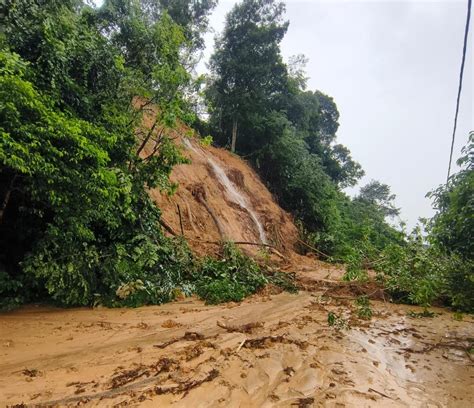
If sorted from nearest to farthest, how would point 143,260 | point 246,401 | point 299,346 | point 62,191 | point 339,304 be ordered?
point 246,401 → point 299,346 → point 62,191 → point 143,260 → point 339,304

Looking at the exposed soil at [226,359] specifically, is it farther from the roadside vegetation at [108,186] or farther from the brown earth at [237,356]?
the roadside vegetation at [108,186]

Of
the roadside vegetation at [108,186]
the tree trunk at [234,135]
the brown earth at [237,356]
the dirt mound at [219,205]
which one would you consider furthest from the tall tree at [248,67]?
the brown earth at [237,356]

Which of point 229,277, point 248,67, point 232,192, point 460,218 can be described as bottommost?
point 229,277

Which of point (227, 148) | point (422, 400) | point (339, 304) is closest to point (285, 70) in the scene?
point (227, 148)

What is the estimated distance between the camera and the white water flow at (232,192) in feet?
49.2

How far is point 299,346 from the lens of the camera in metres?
4.87

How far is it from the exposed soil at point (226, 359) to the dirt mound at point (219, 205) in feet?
15.2

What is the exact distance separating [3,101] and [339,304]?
24.9ft

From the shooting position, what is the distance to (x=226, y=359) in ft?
13.8

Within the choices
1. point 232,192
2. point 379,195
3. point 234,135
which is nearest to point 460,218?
point 232,192

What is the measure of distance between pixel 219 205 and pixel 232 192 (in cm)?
210

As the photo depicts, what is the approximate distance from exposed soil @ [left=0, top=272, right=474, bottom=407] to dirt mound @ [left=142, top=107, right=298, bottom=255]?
4.62 meters

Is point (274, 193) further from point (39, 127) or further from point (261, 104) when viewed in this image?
point (39, 127)

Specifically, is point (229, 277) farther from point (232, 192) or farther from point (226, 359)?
point (232, 192)
